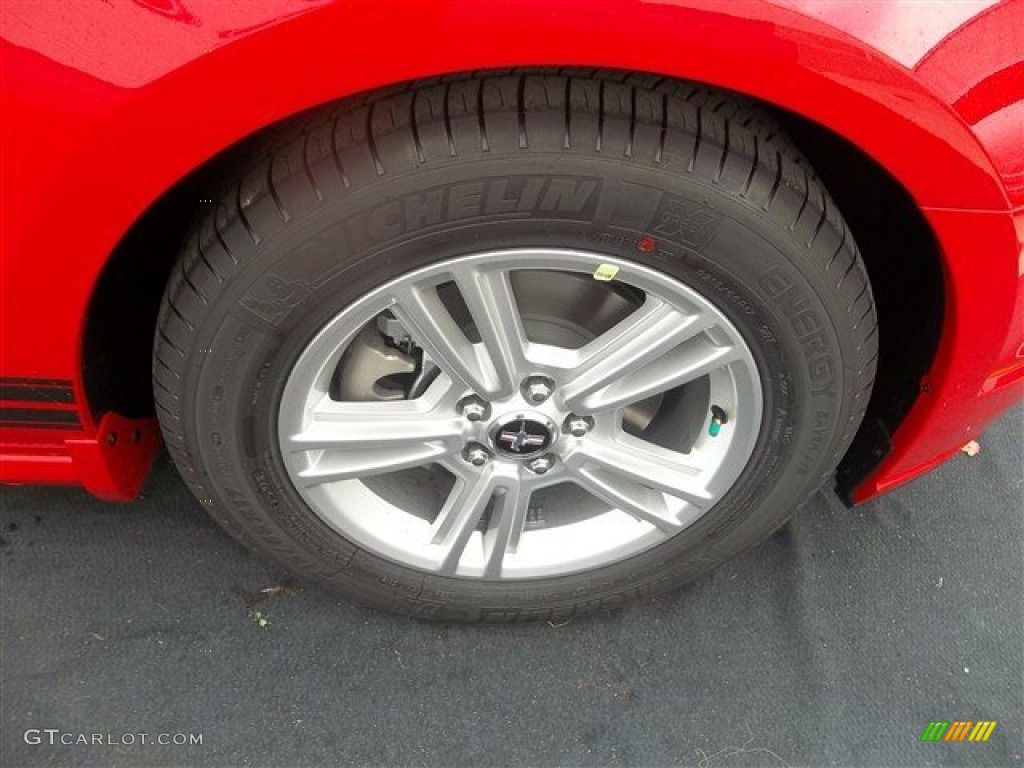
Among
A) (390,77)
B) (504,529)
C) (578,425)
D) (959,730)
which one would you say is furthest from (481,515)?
(959,730)

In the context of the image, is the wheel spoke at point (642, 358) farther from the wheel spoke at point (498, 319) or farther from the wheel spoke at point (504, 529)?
the wheel spoke at point (504, 529)

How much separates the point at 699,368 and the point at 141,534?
1.15 meters

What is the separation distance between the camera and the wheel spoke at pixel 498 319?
3.66ft

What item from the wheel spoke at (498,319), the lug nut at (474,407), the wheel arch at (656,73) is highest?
the wheel arch at (656,73)

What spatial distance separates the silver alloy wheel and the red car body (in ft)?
0.88

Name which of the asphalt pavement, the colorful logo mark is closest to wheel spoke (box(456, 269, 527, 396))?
the asphalt pavement

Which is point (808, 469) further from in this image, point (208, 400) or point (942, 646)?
point (208, 400)

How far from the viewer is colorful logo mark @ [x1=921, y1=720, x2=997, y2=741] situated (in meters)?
1.56

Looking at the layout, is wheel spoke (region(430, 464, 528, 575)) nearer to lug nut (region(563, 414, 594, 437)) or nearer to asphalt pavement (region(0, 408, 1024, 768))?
lug nut (region(563, 414, 594, 437))

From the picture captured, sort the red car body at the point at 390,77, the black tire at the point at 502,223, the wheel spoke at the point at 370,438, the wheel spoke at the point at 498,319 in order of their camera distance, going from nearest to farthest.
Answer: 1. the red car body at the point at 390,77
2. the black tire at the point at 502,223
3. the wheel spoke at the point at 498,319
4. the wheel spoke at the point at 370,438

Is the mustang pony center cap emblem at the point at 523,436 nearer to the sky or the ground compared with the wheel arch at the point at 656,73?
nearer to the ground

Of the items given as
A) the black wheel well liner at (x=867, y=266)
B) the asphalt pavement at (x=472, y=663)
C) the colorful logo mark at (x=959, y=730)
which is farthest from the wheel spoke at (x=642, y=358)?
the colorful logo mark at (x=959, y=730)

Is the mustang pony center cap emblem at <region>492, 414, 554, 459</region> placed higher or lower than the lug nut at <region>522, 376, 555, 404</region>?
lower

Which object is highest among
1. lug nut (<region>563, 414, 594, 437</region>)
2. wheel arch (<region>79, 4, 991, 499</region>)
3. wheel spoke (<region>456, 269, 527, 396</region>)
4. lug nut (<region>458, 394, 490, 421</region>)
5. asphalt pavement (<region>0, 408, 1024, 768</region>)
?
wheel arch (<region>79, 4, 991, 499</region>)
